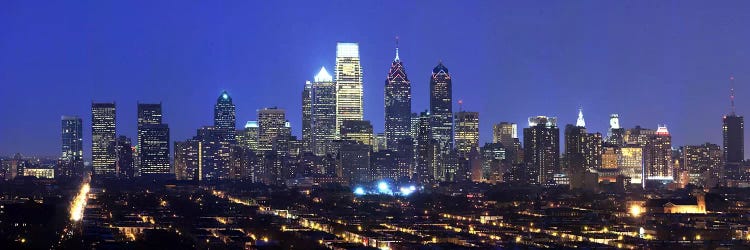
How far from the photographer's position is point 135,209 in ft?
364

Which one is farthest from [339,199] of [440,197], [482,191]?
[482,191]

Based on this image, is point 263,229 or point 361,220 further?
point 361,220

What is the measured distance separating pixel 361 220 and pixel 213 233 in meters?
19.6

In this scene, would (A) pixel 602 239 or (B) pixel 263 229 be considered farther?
(B) pixel 263 229

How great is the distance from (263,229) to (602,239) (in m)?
19.1

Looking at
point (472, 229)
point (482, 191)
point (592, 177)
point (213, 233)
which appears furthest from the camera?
point (592, 177)

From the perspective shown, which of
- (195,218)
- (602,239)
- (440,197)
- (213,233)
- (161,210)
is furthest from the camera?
(440,197)

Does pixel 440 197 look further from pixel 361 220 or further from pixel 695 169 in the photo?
pixel 695 169

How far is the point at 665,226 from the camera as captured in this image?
3179 inches

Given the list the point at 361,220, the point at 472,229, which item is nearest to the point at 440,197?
the point at 361,220

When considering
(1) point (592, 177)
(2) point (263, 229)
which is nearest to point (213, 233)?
(2) point (263, 229)

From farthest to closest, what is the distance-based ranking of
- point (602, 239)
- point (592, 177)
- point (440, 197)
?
point (592, 177) < point (440, 197) < point (602, 239)

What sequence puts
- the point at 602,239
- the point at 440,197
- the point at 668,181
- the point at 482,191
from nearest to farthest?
the point at 602,239 → the point at 440,197 → the point at 482,191 → the point at 668,181

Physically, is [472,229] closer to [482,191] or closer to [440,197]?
[440,197]
